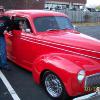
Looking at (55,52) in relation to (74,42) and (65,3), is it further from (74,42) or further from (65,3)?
(65,3)

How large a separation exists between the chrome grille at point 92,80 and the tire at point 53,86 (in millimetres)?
543

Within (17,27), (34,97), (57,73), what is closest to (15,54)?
(17,27)

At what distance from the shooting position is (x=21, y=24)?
8500mm

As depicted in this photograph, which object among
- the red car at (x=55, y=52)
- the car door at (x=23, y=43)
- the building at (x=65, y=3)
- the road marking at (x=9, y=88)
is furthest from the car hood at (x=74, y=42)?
the building at (x=65, y=3)

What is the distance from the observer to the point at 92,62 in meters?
6.38

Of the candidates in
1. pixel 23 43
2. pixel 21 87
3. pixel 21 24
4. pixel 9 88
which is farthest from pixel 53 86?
pixel 21 24

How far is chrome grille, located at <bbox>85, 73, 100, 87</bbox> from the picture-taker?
593 cm

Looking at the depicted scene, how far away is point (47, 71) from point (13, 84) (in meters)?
1.43

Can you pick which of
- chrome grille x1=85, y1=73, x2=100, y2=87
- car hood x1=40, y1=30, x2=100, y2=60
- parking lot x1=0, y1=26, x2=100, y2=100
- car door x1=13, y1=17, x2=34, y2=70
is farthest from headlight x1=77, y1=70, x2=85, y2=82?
car door x1=13, y1=17, x2=34, y2=70

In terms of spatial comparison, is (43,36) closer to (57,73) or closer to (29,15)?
(29,15)

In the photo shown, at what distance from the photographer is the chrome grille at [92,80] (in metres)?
5.93

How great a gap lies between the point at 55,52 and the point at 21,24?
1929 mm

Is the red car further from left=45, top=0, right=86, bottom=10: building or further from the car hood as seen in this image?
left=45, top=0, right=86, bottom=10: building

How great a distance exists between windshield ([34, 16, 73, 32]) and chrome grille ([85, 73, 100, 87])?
242 cm
